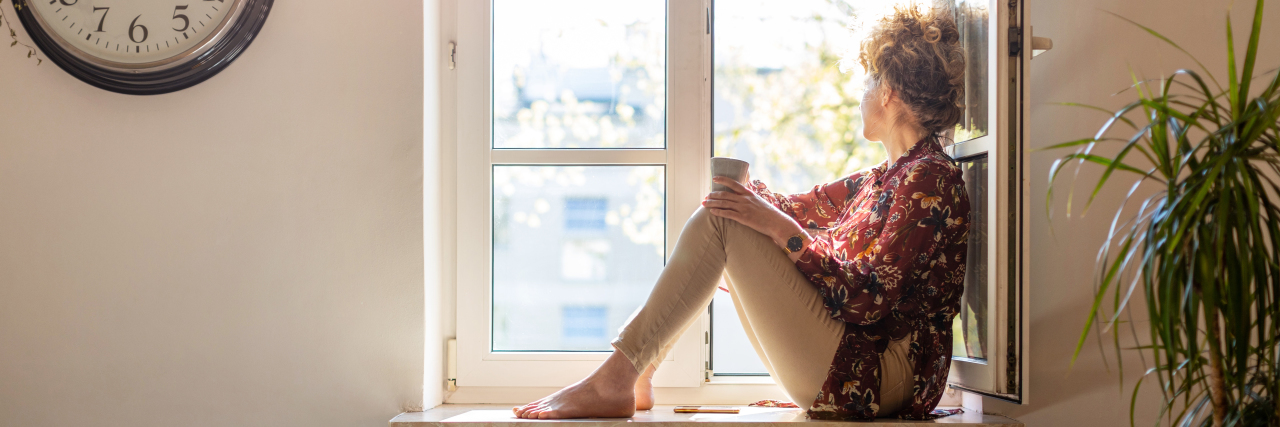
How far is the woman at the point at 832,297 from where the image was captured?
1.43m

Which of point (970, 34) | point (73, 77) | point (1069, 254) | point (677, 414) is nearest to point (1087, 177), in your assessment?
point (1069, 254)

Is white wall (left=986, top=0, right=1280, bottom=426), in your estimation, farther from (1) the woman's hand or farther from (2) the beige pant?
(1) the woman's hand

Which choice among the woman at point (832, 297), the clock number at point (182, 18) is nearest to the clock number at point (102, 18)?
the clock number at point (182, 18)

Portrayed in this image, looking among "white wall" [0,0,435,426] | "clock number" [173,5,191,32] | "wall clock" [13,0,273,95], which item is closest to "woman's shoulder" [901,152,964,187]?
"white wall" [0,0,435,426]

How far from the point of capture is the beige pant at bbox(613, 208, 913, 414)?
57.5 inches

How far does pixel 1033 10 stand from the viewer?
1643 mm

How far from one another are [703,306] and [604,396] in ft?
0.89

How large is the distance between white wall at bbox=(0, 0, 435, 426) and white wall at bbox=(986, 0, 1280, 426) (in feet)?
4.55

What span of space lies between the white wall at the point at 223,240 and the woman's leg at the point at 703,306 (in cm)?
49

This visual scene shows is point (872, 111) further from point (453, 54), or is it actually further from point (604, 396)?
point (453, 54)

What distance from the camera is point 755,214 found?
147 cm

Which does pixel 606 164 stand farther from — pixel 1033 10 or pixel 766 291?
pixel 1033 10

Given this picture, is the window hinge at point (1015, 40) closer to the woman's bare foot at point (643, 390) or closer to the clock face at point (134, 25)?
the woman's bare foot at point (643, 390)

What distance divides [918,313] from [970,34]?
0.63 meters
